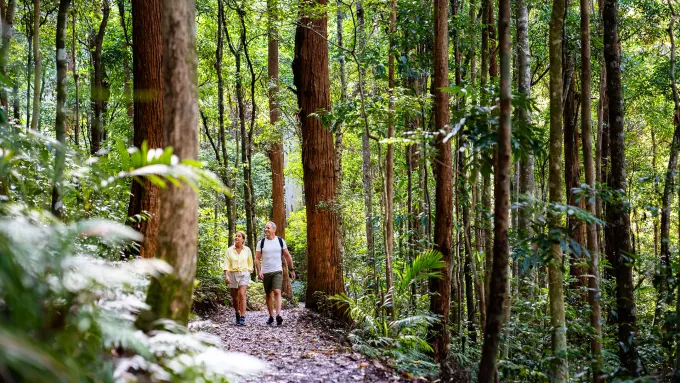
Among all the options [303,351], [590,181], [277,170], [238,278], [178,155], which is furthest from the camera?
[277,170]

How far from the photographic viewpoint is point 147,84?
27.8 feet

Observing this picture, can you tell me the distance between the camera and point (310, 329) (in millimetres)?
9703

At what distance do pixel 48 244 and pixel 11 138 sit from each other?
0.99 m

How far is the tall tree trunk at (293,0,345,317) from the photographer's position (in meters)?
11.5

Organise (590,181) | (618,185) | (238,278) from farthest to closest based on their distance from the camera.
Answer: (238,278) → (590,181) → (618,185)

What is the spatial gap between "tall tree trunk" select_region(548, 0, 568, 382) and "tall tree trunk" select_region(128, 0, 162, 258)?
18.3 ft

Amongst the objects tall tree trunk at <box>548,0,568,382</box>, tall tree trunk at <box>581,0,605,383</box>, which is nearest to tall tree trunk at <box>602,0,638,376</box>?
tall tree trunk at <box>581,0,605,383</box>

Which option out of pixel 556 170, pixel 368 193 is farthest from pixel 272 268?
pixel 556 170

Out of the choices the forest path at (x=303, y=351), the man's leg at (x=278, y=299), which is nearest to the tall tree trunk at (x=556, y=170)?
the forest path at (x=303, y=351)

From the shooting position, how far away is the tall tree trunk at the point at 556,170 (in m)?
6.47

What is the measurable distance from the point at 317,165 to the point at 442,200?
328cm

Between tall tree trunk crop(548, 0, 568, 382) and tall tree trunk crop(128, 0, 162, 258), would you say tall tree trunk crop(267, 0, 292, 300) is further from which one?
tall tree trunk crop(548, 0, 568, 382)

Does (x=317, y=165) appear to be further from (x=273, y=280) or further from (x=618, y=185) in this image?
(x=618, y=185)

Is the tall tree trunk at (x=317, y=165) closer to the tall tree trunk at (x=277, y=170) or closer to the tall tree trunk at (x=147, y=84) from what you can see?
the tall tree trunk at (x=147, y=84)
